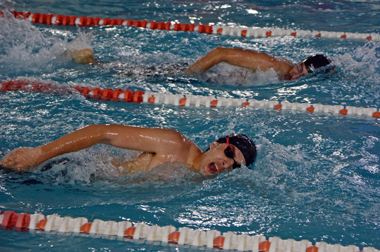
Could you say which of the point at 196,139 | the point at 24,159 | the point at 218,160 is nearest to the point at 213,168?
the point at 218,160

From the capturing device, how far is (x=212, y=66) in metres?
4.50

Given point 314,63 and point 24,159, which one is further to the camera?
point 314,63

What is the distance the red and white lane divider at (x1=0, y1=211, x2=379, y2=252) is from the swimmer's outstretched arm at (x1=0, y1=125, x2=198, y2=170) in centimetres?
37

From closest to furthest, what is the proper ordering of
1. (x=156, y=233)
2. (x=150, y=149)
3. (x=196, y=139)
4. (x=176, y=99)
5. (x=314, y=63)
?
(x=156, y=233) < (x=150, y=149) < (x=196, y=139) < (x=176, y=99) < (x=314, y=63)

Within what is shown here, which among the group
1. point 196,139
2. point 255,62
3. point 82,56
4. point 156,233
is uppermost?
point 255,62

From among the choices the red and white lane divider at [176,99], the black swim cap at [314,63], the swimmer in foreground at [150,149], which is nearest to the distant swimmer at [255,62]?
the black swim cap at [314,63]

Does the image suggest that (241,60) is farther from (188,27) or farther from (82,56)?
(188,27)

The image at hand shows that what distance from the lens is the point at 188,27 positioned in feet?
21.7

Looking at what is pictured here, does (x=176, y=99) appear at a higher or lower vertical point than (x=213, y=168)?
higher

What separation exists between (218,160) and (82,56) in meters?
2.81

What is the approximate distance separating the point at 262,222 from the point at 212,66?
2.34 m

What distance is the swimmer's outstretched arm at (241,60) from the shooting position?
4438mm

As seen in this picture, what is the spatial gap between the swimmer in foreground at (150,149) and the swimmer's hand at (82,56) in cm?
242

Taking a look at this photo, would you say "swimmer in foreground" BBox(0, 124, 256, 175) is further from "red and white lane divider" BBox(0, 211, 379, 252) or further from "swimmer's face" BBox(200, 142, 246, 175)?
"red and white lane divider" BBox(0, 211, 379, 252)
